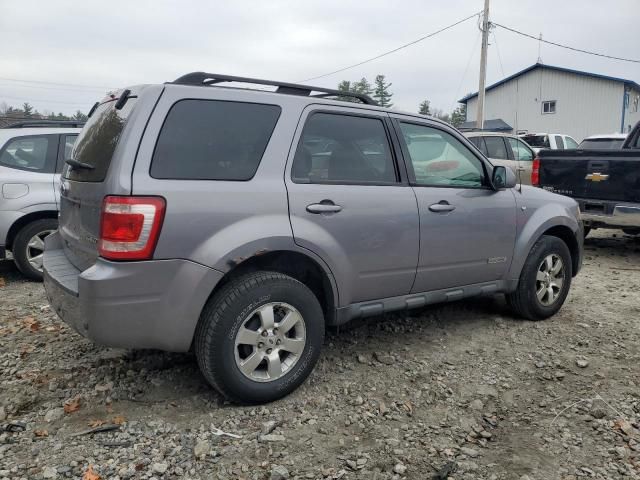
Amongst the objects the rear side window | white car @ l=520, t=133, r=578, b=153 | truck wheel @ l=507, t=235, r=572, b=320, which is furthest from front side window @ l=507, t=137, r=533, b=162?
the rear side window

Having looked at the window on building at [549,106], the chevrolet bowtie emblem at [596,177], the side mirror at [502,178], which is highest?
the window on building at [549,106]

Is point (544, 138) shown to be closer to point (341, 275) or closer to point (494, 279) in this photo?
point (494, 279)

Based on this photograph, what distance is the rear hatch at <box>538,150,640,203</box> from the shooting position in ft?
22.0

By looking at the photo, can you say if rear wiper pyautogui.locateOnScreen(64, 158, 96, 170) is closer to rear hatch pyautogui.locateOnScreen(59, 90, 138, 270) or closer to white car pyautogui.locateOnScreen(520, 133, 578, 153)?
rear hatch pyautogui.locateOnScreen(59, 90, 138, 270)

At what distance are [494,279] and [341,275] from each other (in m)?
1.59

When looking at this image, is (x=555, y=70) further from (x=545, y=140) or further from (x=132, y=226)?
(x=132, y=226)

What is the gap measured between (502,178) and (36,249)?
4.81 meters

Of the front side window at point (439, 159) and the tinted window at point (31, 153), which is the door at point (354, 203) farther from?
the tinted window at point (31, 153)

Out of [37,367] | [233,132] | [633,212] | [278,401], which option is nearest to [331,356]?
[278,401]

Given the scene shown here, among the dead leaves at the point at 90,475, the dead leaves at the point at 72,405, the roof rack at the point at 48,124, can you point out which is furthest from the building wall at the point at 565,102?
the dead leaves at the point at 90,475

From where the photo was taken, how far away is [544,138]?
56.0 feet

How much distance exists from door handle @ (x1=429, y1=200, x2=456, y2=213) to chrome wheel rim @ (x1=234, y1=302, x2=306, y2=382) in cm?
127

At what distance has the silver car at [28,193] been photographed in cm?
556

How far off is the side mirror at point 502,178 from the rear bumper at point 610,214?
3489 mm
